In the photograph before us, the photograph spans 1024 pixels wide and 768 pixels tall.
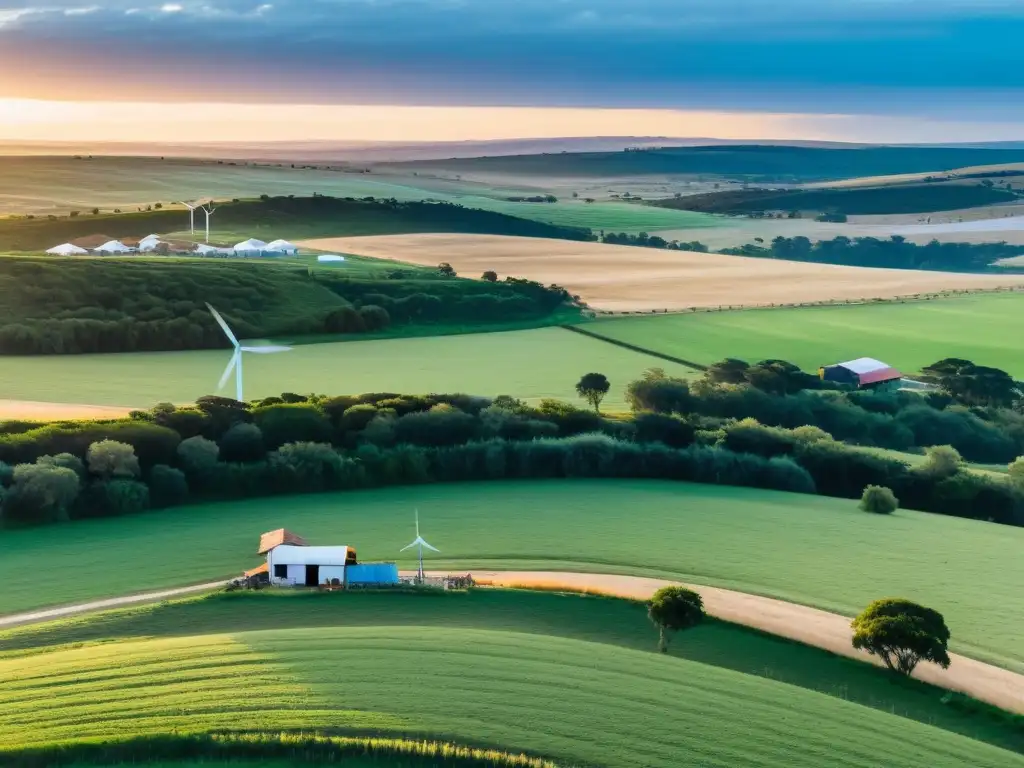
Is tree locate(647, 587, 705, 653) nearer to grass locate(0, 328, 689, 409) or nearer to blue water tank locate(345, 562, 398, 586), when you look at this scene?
blue water tank locate(345, 562, 398, 586)

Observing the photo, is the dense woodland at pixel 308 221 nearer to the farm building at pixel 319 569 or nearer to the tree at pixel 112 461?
the tree at pixel 112 461

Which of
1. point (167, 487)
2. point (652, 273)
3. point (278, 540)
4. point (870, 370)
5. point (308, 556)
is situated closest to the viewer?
point (308, 556)

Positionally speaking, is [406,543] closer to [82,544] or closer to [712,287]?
[82,544]

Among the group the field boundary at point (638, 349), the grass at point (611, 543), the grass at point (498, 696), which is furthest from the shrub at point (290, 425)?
the field boundary at point (638, 349)

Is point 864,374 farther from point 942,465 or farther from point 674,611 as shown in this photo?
point 674,611

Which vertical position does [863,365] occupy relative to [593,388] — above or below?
above

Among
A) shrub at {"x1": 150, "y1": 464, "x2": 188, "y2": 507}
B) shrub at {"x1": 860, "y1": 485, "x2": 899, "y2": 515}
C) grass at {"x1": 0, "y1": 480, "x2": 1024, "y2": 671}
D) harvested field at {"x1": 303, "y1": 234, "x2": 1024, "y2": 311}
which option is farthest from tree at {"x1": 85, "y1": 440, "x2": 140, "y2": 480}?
A: harvested field at {"x1": 303, "y1": 234, "x2": 1024, "y2": 311}

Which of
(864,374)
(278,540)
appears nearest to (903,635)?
(278,540)
